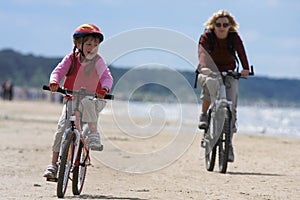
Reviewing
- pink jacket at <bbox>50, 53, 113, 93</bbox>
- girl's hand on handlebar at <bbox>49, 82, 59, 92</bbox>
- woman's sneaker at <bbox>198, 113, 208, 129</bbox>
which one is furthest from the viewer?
woman's sneaker at <bbox>198, 113, 208, 129</bbox>

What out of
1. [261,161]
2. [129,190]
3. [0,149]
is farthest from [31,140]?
[129,190]

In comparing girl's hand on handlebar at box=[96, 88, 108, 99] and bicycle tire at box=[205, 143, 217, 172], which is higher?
girl's hand on handlebar at box=[96, 88, 108, 99]

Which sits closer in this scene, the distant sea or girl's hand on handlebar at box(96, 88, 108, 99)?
girl's hand on handlebar at box(96, 88, 108, 99)

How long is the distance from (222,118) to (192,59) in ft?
4.25

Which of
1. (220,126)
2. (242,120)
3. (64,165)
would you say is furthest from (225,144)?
(242,120)

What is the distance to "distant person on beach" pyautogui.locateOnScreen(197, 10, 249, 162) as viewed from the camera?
1148 centimetres

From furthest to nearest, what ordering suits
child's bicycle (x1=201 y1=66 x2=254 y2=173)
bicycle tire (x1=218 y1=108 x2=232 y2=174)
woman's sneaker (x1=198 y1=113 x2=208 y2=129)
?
woman's sneaker (x1=198 y1=113 x2=208 y2=129) < child's bicycle (x1=201 y1=66 x2=254 y2=173) < bicycle tire (x1=218 y1=108 x2=232 y2=174)

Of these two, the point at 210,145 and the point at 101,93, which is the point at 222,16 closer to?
the point at 210,145

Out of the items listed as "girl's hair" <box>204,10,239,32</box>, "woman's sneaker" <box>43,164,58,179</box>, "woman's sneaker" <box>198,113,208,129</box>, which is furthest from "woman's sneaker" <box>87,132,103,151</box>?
"girl's hair" <box>204,10,239,32</box>

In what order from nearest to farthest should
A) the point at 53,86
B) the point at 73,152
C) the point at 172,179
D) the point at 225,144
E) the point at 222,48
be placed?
the point at 53,86 < the point at 73,152 < the point at 172,179 < the point at 225,144 < the point at 222,48

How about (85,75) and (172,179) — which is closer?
(85,75)

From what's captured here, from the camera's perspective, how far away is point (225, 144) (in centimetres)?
1114

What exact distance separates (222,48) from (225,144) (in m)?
1.41

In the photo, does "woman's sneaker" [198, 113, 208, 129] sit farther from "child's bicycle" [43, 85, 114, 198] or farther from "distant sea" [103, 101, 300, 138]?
"distant sea" [103, 101, 300, 138]
